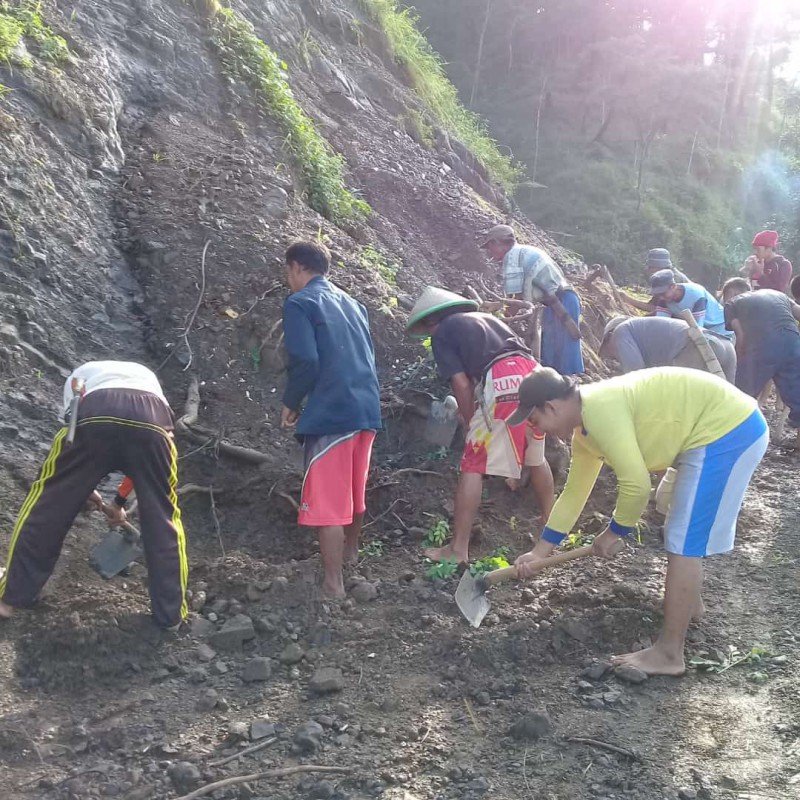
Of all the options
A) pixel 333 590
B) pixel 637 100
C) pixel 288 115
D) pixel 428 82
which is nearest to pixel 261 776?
pixel 333 590

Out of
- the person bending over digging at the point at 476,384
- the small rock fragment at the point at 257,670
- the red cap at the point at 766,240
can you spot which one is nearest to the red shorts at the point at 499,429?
the person bending over digging at the point at 476,384

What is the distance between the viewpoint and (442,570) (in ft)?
14.4

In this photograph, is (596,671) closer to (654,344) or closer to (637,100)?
(654,344)

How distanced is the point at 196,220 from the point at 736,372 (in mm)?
4347

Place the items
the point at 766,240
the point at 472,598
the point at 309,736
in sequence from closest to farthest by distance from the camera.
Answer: the point at 309,736
the point at 472,598
the point at 766,240

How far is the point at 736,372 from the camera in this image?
619 centimetres

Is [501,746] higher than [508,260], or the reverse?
[508,260]

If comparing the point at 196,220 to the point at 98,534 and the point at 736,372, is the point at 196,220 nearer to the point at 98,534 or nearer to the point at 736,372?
the point at 98,534

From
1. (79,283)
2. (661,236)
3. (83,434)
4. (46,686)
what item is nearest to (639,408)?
(83,434)

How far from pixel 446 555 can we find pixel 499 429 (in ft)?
2.56

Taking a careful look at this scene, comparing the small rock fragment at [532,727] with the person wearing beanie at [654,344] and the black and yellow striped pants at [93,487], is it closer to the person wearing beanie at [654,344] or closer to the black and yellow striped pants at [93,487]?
the black and yellow striped pants at [93,487]

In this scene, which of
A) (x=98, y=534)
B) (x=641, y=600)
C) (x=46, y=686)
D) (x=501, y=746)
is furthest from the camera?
(x=98, y=534)

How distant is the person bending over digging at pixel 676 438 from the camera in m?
3.24

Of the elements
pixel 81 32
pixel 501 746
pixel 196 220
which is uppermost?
pixel 81 32
